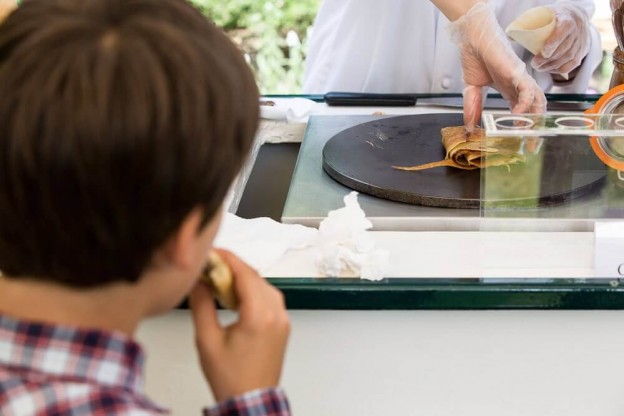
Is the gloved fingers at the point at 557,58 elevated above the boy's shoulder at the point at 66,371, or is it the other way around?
the boy's shoulder at the point at 66,371

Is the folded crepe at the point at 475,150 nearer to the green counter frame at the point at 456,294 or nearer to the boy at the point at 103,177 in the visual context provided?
the green counter frame at the point at 456,294

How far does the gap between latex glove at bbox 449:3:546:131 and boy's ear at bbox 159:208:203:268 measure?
0.70 m

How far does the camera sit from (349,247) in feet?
3.19

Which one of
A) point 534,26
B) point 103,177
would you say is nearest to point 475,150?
point 534,26

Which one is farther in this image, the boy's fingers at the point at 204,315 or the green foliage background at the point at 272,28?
the green foliage background at the point at 272,28

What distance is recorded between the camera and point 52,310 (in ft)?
2.16

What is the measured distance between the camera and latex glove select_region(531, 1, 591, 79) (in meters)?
1.52

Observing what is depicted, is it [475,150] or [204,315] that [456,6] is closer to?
[475,150]

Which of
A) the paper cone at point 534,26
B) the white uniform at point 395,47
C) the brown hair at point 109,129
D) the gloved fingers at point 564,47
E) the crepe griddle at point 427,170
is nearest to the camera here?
the brown hair at point 109,129

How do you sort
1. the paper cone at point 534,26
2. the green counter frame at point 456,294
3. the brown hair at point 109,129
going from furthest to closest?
1. the paper cone at point 534,26
2. the green counter frame at point 456,294
3. the brown hair at point 109,129

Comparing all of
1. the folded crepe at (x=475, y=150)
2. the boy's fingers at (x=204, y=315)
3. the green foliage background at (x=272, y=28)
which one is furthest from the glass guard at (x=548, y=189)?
the green foliage background at (x=272, y=28)

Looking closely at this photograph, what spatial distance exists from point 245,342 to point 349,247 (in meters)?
0.25

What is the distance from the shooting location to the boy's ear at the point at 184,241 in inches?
25.0

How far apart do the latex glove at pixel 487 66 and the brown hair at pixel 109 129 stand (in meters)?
0.71
